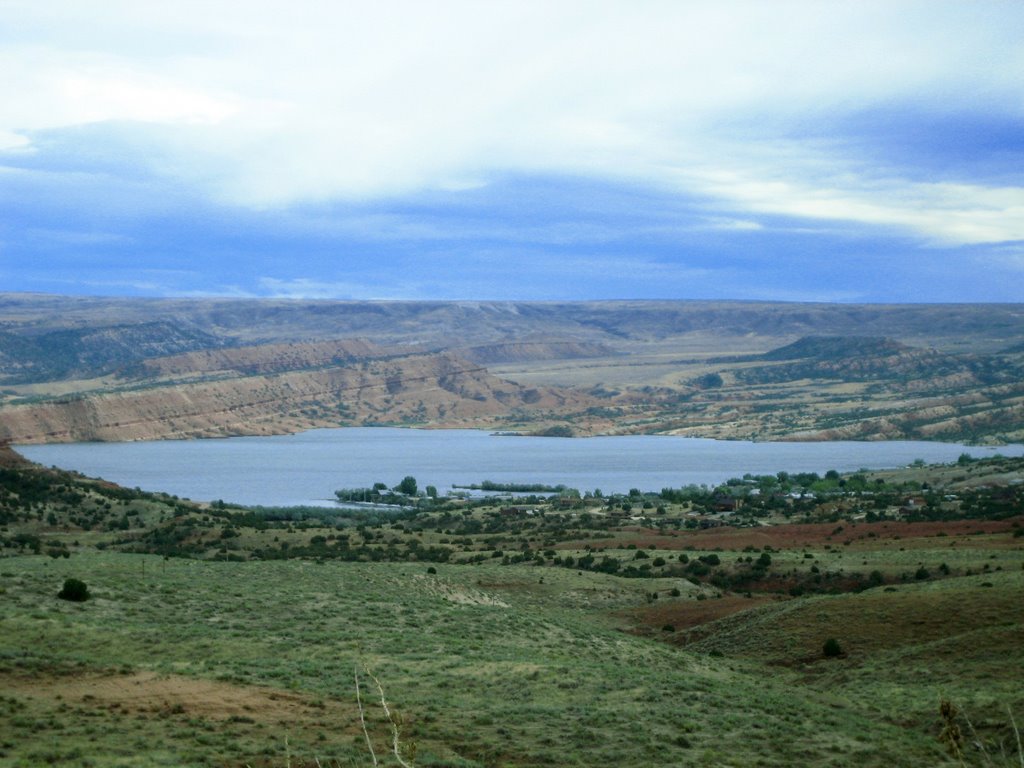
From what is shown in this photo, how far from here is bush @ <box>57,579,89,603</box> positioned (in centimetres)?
2609

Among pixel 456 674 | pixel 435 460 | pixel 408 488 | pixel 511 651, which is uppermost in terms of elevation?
pixel 456 674

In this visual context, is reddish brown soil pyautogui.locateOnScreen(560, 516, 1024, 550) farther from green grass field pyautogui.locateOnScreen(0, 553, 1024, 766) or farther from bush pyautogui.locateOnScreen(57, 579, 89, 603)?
bush pyautogui.locateOnScreen(57, 579, 89, 603)

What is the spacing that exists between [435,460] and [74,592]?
10896 centimetres

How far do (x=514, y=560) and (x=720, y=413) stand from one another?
13830cm

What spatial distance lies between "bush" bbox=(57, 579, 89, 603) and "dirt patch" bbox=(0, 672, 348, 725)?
22.1ft

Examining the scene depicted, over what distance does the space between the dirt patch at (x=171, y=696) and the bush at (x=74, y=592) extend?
6.75 m

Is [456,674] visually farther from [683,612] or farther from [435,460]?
[435,460]

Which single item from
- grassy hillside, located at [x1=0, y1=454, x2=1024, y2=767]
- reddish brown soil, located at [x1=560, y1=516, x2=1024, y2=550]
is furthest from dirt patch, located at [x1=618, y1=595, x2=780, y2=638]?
reddish brown soil, located at [x1=560, y1=516, x2=1024, y2=550]

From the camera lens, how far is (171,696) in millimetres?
18688

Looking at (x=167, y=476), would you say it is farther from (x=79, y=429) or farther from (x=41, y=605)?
(x=41, y=605)

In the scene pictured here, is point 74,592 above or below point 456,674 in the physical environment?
above

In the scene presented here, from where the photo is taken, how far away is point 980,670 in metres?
24.3

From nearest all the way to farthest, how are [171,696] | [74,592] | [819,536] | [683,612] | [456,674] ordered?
[171,696]
[456,674]
[74,592]
[683,612]
[819,536]

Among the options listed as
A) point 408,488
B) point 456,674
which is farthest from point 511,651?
point 408,488
